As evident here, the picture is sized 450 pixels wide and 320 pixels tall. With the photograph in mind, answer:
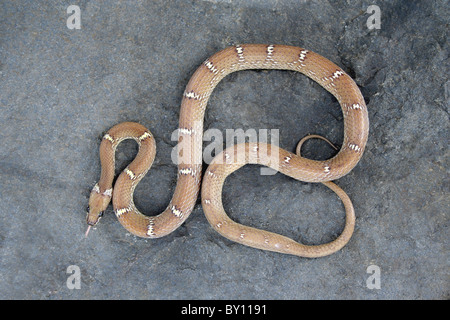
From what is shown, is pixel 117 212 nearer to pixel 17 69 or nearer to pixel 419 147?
pixel 17 69

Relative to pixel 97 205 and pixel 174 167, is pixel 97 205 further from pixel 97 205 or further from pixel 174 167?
pixel 174 167

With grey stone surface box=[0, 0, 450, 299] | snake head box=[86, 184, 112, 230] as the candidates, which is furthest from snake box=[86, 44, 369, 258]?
grey stone surface box=[0, 0, 450, 299]

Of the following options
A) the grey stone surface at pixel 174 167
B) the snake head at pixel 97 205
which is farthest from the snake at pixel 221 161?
the grey stone surface at pixel 174 167

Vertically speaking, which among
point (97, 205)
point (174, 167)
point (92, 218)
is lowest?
point (92, 218)

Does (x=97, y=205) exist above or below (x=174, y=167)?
below

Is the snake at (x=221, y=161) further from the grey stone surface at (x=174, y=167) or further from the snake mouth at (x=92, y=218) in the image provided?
the grey stone surface at (x=174, y=167)

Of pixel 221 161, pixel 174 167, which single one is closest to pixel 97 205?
pixel 174 167

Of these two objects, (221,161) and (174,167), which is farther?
(174,167)

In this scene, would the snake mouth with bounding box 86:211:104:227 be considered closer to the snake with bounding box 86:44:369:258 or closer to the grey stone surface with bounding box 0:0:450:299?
the snake with bounding box 86:44:369:258
